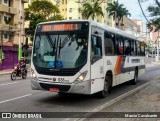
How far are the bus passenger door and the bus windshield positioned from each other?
1.55 ft

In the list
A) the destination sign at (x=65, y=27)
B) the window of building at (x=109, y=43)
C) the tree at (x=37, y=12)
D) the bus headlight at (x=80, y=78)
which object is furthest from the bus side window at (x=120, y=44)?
the tree at (x=37, y=12)

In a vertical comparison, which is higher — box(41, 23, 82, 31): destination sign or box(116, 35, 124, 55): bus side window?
box(41, 23, 82, 31): destination sign

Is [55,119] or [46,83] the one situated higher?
[46,83]

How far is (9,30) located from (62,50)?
1401 inches

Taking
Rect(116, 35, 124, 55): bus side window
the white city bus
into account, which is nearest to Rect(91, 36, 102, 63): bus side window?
the white city bus

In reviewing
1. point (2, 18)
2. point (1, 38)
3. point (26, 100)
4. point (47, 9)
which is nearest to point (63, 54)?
point (26, 100)

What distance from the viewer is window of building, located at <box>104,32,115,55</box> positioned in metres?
12.9

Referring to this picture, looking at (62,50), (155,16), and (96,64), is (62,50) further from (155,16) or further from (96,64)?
(155,16)

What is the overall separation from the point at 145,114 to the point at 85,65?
298cm

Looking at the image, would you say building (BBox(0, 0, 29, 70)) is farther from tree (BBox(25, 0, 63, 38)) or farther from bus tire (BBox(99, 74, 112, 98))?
bus tire (BBox(99, 74, 112, 98))

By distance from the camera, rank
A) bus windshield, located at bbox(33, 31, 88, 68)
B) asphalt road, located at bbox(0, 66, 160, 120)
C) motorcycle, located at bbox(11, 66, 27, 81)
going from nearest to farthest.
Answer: asphalt road, located at bbox(0, 66, 160, 120)
bus windshield, located at bbox(33, 31, 88, 68)
motorcycle, located at bbox(11, 66, 27, 81)

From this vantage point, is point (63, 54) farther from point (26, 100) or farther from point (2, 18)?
point (2, 18)

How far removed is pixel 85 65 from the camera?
10.9 meters

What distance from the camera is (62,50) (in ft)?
36.4
